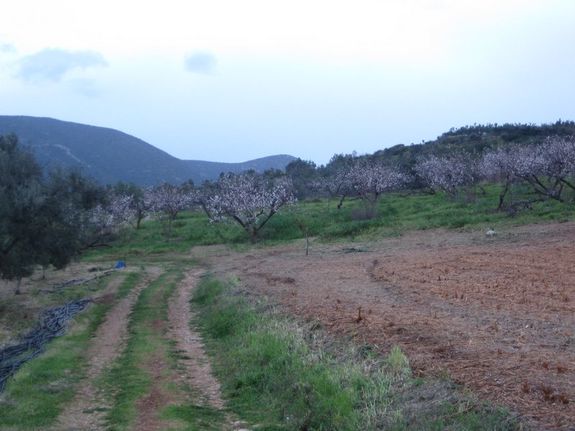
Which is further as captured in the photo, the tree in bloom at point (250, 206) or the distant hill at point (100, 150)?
the distant hill at point (100, 150)

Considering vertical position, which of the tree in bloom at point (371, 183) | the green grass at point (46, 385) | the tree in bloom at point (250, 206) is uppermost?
the tree in bloom at point (371, 183)

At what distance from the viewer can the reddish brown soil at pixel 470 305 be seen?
8891 mm

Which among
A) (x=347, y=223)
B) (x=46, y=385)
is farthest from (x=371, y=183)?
(x=46, y=385)

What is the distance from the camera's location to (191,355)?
1587 cm

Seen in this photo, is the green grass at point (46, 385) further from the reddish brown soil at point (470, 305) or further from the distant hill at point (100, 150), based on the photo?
the distant hill at point (100, 150)

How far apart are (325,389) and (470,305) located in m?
6.67

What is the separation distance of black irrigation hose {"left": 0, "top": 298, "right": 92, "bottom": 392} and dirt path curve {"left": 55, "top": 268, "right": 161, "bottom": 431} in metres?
1.14

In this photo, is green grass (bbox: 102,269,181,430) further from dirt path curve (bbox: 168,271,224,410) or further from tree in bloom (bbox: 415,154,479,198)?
tree in bloom (bbox: 415,154,479,198)

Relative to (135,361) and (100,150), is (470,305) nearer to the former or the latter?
(135,361)

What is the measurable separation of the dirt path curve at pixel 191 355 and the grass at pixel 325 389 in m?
0.23

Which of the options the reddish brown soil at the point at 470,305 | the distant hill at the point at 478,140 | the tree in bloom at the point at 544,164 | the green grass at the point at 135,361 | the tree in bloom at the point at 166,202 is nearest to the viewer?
the reddish brown soil at the point at 470,305

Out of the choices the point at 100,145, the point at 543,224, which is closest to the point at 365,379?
the point at 543,224

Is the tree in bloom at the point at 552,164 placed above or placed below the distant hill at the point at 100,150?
below

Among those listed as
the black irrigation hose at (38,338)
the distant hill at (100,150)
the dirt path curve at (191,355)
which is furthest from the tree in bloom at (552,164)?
the distant hill at (100,150)
